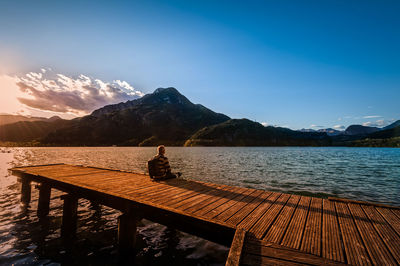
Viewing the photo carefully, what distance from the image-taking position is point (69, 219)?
925 centimetres

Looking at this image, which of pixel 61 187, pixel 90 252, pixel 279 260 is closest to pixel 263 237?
pixel 279 260

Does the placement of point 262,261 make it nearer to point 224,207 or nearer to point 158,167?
point 224,207

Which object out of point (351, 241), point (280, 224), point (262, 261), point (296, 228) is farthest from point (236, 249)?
point (351, 241)

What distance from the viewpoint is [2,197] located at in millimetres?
14852

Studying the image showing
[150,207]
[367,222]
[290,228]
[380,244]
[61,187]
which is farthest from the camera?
[61,187]

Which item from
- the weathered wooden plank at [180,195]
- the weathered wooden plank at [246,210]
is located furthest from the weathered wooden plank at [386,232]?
the weathered wooden plank at [180,195]

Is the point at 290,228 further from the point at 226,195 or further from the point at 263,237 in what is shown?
the point at 226,195

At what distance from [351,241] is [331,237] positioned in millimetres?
401

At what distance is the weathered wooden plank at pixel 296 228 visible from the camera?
4250 mm

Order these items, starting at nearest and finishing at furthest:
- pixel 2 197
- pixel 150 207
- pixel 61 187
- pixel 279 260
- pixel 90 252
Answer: pixel 279 260
pixel 150 207
pixel 90 252
pixel 61 187
pixel 2 197

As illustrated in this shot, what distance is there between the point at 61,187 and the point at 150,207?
7592mm

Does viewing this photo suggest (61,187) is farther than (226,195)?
Yes

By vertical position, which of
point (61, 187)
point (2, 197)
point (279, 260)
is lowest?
point (2, 197)

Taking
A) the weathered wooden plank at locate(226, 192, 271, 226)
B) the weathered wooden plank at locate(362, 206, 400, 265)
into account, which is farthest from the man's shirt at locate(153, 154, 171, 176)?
the weathered wooden plank at locate(362, 206, 400, 265)
